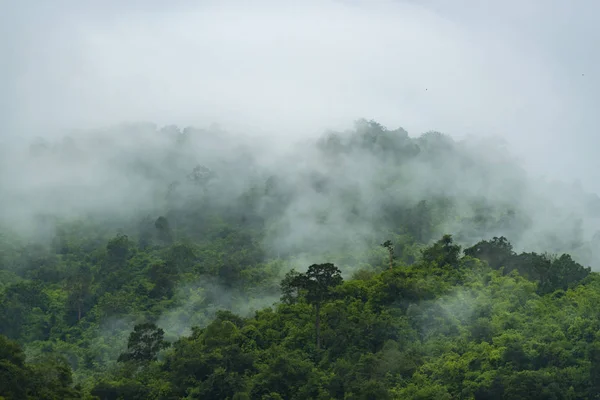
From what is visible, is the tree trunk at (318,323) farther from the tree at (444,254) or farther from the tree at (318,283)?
the tree at (444,254)

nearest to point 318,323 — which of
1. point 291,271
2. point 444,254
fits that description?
point 291,271

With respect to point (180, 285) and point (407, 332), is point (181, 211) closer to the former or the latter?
point (180, 285)

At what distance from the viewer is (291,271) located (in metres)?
54.5

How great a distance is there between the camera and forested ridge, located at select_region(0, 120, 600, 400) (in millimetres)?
41406

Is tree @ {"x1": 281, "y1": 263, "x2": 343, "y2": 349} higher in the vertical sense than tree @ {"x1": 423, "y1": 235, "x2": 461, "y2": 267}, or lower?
lower

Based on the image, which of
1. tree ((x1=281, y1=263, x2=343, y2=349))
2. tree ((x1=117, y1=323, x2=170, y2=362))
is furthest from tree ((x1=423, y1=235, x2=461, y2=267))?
tree ((x1=117, y1=323, x2=170, y2=362))

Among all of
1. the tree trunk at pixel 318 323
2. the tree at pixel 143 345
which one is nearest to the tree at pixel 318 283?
the tree trunk at pixel 318 323

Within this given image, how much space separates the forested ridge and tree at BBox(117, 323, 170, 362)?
0.13 metres

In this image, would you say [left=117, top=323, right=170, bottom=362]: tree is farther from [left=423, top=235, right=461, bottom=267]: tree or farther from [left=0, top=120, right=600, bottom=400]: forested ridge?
[left=423, top=235, right=461, bottom=267]: tree

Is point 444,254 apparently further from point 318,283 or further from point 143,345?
point 143,345

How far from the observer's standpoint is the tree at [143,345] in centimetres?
4519

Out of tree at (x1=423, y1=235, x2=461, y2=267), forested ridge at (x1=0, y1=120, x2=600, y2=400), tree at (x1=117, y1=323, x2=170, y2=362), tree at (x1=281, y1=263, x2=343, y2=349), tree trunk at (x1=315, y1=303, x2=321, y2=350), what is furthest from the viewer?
tree at (x1=423, y1=235, x2=461, y2=267)

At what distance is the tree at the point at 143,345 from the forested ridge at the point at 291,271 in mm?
126

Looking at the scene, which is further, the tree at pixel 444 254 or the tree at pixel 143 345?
the tree at pixel 444 254
